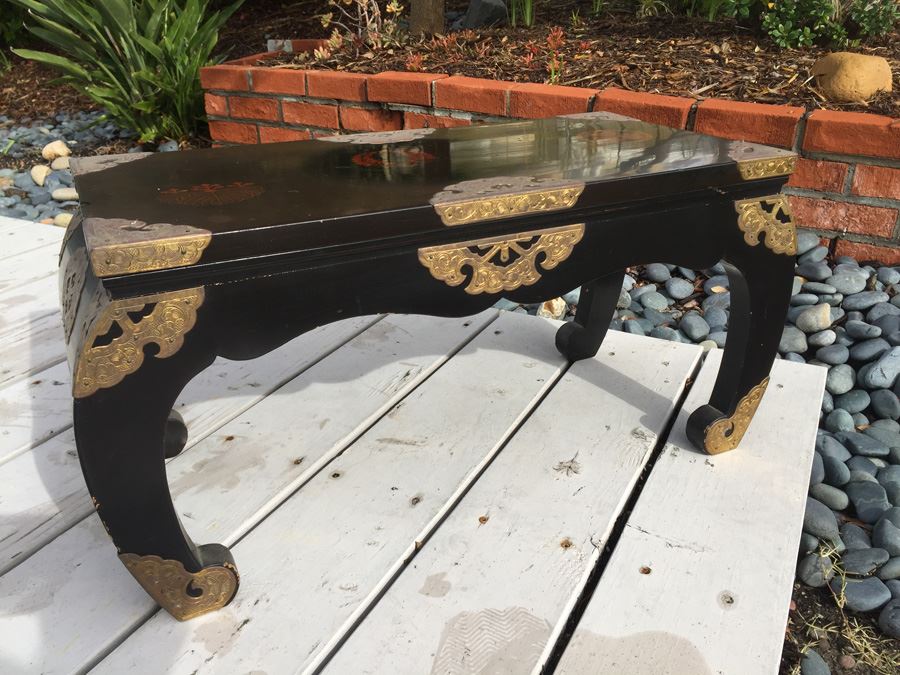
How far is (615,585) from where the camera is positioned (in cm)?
115

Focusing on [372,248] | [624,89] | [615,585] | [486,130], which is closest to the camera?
[372,248]

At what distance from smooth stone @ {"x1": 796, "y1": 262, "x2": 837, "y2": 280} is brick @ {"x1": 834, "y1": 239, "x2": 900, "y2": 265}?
0.32ft

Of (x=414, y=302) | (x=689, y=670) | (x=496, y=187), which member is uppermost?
(x=496, y=187)

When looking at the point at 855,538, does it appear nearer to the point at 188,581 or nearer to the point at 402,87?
the point at 188,581

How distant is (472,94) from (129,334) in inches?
76.4

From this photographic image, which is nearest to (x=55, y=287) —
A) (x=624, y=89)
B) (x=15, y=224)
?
(x=15, y=224)

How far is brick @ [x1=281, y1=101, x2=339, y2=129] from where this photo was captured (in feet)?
9.61

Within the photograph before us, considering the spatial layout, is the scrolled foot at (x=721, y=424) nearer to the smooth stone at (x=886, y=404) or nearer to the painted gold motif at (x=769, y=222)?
the painted gold motif at (x=769, y=222)

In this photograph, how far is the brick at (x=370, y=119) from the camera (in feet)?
9.25

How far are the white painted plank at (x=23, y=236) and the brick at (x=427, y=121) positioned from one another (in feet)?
4.01

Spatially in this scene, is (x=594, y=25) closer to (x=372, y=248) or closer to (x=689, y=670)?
(x=372, y=248)

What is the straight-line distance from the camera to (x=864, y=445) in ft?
5.39

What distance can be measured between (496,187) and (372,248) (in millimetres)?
208

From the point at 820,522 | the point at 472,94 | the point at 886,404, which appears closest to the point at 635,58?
the point at 472,94
